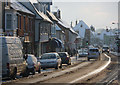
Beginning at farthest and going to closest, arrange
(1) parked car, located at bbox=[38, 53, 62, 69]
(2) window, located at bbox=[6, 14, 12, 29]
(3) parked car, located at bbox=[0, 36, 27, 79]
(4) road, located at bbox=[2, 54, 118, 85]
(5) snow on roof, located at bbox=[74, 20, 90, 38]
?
(5) snow on roof, located at bbox=[74, 20, 90, 38] → (2) window, located at bbox=[6, 14, 12, 29] → (1) parked car, located at bbox=[38, 53, 62, 69] → (3) parked car, located at bbox=[0, 36, 27, 79] → (4) road, located at bbox=[2, 54, 118, 85]

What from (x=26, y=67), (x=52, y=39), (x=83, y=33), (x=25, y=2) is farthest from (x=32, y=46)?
(x=83, y=33)

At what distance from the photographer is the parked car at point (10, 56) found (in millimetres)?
21469

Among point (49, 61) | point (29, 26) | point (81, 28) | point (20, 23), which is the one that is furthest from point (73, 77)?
point (81, 28)

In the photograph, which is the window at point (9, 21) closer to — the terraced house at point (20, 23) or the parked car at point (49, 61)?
the terraced house at point (20, 23)

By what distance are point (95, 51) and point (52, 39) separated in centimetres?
1210

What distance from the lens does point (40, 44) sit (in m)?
56.3

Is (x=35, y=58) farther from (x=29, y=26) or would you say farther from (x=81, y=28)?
(x=81, y=28)

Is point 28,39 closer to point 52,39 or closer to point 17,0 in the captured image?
point 17,0

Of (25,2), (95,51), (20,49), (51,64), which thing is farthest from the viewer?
(95,51)

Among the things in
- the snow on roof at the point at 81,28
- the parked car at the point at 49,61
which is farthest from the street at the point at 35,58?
the snow on roof at the point at 81,28

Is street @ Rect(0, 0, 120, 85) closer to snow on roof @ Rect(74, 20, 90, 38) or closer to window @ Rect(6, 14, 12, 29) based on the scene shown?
window @ Rect(6, 14, 12, 29)

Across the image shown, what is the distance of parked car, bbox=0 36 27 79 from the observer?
70.4 ft

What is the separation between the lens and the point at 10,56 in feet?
72.0

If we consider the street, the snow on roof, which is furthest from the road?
the snow on roof
